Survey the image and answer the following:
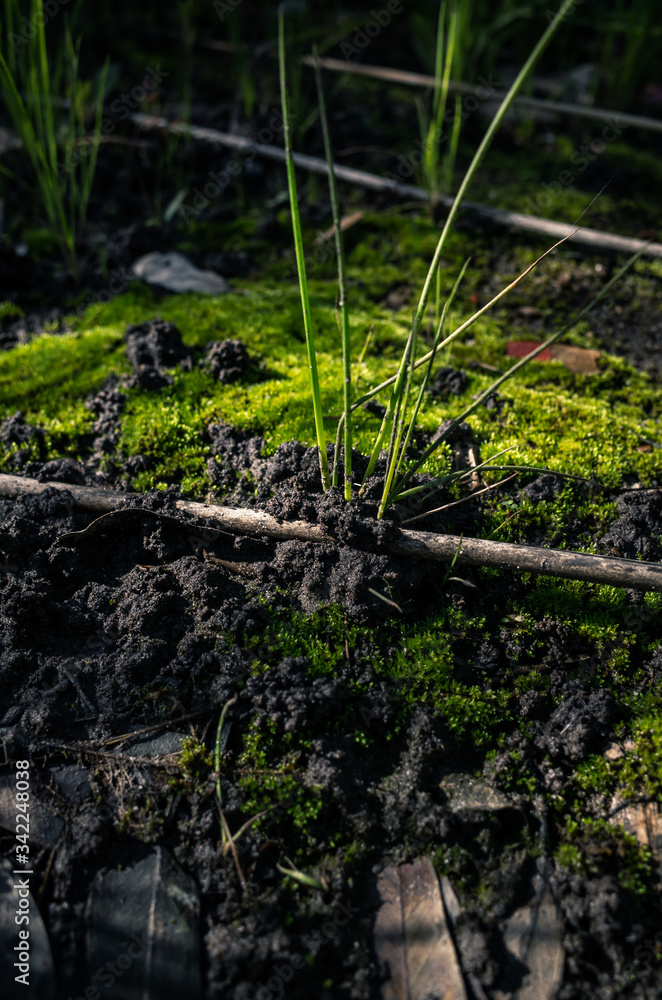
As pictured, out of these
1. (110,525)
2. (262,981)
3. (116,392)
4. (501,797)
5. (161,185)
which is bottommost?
(262,981)

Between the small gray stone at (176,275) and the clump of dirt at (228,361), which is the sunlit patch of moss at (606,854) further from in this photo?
the small gray stone at (176,275)

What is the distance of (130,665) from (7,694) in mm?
422

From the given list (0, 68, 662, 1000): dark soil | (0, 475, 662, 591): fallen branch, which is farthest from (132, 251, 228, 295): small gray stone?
(0, 475, 662, 591): fallen branch

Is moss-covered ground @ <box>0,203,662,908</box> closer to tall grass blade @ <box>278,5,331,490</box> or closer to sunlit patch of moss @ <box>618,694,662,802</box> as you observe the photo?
sunlit patch of moss @ <box>618,694,662,802</box>

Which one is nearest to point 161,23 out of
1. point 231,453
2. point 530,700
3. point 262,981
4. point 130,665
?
point 231,453

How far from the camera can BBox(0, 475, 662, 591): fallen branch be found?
82.0 inches

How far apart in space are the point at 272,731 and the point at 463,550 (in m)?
0.87

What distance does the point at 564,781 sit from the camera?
1906 millimetres

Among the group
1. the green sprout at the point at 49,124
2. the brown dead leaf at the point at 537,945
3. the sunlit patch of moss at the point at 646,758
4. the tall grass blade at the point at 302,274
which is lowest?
the brown dead leaf at the point at 537,945

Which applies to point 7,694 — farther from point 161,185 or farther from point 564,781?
point 161,185

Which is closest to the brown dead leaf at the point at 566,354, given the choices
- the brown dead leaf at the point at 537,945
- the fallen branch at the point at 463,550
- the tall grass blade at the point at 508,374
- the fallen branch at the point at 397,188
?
the fallen branch at the point at 397,188

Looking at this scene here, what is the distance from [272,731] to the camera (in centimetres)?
198

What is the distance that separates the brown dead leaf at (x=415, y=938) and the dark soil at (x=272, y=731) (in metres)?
0.03

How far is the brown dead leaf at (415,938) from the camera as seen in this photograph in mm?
1575
